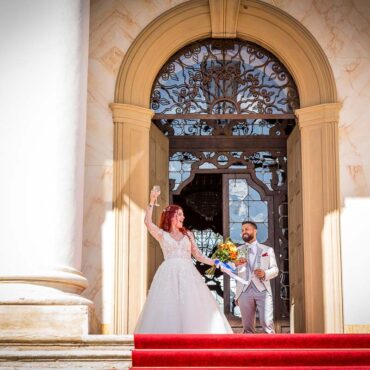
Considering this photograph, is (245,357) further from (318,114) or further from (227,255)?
(318,114)

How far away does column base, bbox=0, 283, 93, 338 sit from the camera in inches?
268

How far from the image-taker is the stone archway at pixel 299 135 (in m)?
10.2

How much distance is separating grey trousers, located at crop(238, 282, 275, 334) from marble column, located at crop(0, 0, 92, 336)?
9.42 ft

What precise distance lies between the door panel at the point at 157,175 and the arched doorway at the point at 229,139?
1.44 feet

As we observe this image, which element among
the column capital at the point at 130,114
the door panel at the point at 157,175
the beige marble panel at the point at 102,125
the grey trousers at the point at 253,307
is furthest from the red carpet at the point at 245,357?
the column capital at the point at 130,114

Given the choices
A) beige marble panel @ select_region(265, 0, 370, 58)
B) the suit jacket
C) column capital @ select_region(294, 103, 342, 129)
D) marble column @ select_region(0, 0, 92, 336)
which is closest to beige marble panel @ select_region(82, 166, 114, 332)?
the suit jacket

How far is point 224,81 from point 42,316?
5.46 meters

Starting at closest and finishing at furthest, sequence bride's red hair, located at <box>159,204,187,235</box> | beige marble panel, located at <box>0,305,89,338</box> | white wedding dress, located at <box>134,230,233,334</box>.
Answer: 1. beige marble panel, located at <box>0,305,89,338</box>
2. white wedding dress, located at <box>134,230,233,334</box>
3. bride's red hair, located at <box>159,204,187,235</box>

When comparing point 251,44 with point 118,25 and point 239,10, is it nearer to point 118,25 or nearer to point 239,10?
point 239,10

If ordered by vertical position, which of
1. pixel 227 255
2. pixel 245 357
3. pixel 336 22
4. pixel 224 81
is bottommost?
pixel 245 357

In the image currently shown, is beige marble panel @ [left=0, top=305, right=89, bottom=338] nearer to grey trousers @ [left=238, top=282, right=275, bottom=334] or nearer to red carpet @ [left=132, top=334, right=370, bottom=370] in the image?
red carpet @ [left=132, top=334, right=370, bottom=370]

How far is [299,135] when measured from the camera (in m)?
11.0

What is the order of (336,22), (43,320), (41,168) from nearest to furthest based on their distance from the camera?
1. (43,320)
2. (41,168)
3. (336,22)

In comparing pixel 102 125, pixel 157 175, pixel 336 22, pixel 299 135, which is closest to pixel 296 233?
pixel 299 135
